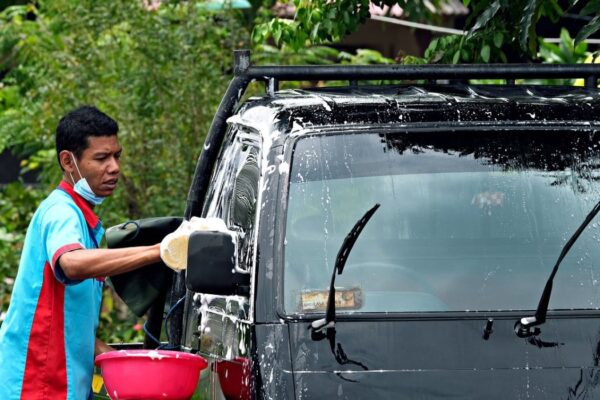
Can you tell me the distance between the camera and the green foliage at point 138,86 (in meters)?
10.7

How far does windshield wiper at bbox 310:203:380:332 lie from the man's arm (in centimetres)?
58

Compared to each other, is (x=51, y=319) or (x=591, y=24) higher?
(x=591, y=24)

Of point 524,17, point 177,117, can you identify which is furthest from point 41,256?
point 177,117

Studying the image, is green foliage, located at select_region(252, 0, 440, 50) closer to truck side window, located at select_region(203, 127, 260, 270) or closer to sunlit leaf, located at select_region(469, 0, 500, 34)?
sunlit leaf, located at select_region(469, 0, 500, 34)

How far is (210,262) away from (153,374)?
0.37m

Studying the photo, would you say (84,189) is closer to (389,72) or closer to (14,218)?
(389,72)

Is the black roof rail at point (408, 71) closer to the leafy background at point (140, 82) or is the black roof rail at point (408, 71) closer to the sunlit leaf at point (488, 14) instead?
the sunlit leaf at point (488, 14)

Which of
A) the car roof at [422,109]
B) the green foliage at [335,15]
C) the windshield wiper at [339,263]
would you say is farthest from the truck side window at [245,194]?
the green foliage at [335,15]

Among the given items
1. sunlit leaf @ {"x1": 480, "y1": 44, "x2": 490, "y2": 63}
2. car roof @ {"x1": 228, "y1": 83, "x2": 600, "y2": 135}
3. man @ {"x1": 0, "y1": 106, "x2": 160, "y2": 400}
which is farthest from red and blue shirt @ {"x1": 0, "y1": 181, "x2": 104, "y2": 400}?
sunlit leaf @ {"x1": 480, "y1": 44, "x2": 490, "y2": 63}

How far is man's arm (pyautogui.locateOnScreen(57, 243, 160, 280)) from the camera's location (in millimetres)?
4336

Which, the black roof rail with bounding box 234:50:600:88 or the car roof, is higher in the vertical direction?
the black roof rail with bounding box 234:50:600:88

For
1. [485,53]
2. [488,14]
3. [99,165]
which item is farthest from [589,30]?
[99,165]

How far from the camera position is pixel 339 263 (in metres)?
4.14

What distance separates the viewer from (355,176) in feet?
14.2
